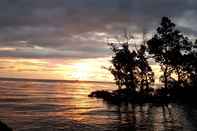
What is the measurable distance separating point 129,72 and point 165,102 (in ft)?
73.4

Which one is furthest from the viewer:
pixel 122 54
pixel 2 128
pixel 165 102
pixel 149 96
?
pixel 122 54

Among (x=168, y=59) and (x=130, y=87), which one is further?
(x=130, y=87)

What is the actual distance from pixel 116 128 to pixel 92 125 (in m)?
4.39

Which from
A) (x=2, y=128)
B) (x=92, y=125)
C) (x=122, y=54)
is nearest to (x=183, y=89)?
(x=122, y=54)

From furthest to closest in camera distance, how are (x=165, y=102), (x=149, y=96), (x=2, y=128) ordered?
(x=149, y=96) < (x=165, y=102) < (x=2, y=128)

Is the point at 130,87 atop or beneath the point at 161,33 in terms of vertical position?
beneath

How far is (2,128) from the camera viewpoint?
111 ft

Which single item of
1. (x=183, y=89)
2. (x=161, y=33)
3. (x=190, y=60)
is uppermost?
(x=161, y=33)

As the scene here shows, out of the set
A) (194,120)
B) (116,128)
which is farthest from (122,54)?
(116,128)

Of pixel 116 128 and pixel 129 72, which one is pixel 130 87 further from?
pixel 116 128

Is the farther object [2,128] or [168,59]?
[168,59]

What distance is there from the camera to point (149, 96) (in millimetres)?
93875

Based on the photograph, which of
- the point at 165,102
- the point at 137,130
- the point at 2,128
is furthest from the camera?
the point at 165,102

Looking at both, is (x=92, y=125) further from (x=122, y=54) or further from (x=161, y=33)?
(x=122, y=54)
